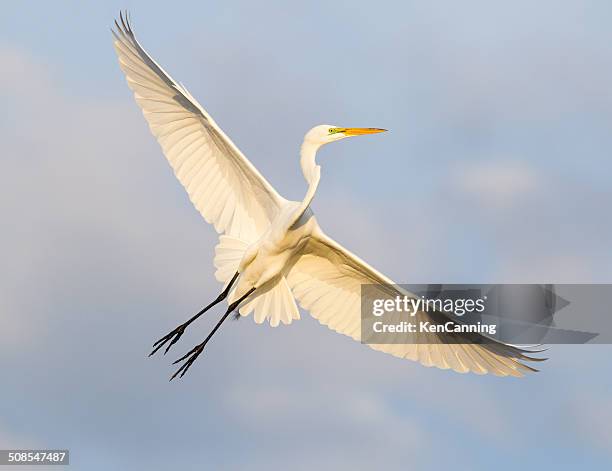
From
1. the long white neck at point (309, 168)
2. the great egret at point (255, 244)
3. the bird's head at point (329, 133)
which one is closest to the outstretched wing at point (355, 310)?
the great egret at point (255, 244)

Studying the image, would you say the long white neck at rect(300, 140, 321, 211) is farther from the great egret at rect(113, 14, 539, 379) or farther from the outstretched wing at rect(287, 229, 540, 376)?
the outstretched wing at rect(287, 229, 540, 376)

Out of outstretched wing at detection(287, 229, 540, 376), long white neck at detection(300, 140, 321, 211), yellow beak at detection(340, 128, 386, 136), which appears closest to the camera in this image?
long white neck at detection(300, 140, 321, 211)

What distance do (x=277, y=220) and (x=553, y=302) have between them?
4.03 metres

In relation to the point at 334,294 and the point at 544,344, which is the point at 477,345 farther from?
the point at 334,294

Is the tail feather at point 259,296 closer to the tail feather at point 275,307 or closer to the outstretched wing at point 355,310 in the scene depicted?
the tail feather at point 275,307

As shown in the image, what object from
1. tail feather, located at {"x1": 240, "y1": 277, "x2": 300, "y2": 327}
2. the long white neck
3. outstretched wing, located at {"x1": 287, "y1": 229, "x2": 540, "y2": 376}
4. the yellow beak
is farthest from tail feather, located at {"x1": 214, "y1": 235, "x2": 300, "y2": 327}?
the yellow beak

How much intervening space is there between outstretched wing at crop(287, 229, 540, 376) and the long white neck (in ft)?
2.39

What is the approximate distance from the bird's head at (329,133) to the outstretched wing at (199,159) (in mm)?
993

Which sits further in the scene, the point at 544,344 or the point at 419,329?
the point at 419,329

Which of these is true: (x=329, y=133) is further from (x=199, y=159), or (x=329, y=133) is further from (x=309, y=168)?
(x=199, y=159)

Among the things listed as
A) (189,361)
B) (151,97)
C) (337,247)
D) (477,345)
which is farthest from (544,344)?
(151,97)

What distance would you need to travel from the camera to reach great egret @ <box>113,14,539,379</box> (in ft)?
55.1

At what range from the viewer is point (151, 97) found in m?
17.4

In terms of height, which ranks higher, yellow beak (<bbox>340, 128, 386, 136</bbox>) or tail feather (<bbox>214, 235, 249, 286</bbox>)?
yellow beak (<bbox>340, 128, 386, 136</bbox>)
